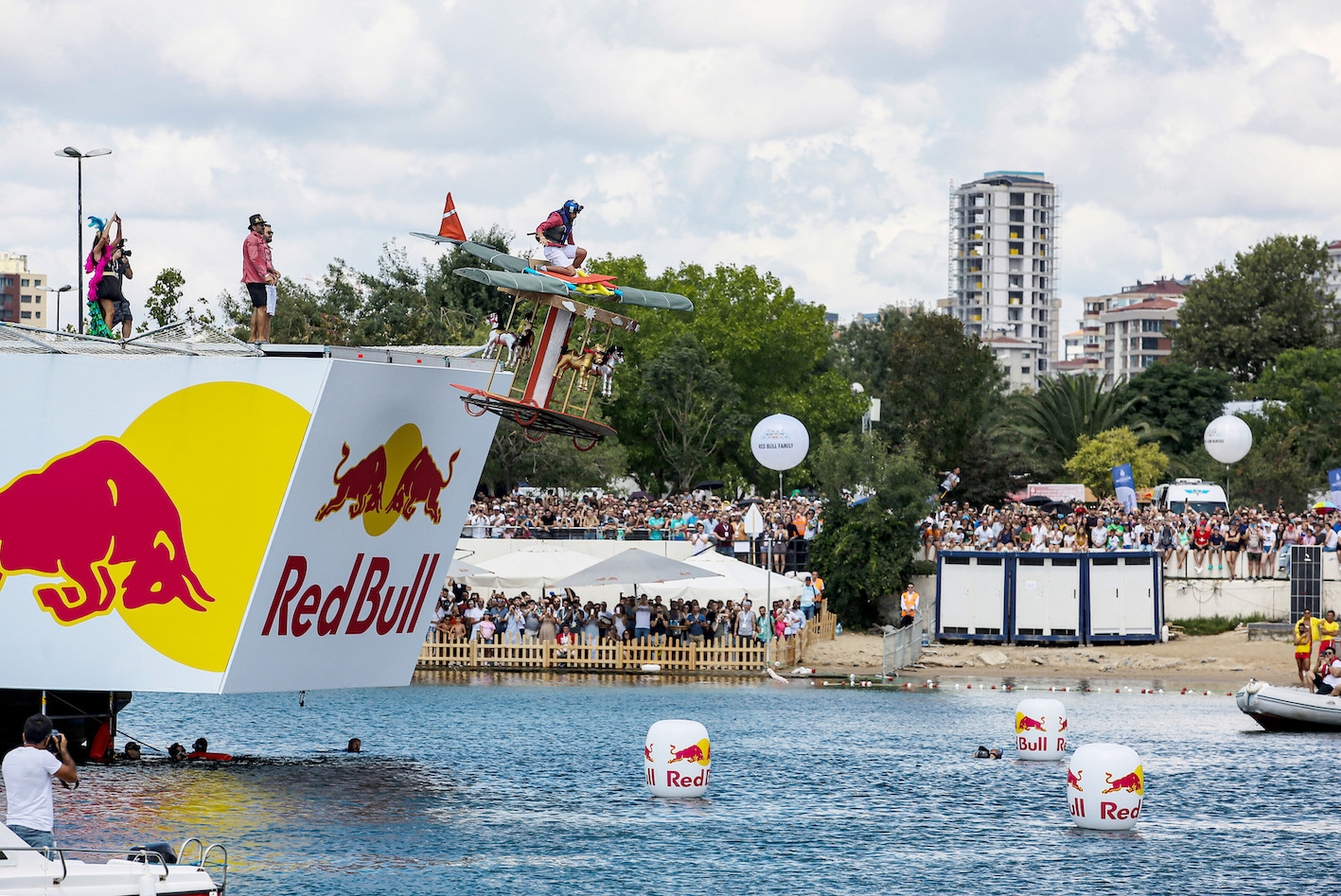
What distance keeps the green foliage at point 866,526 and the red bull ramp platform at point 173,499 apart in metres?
24.5

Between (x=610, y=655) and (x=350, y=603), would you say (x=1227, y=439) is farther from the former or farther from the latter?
(x=350, y=603)

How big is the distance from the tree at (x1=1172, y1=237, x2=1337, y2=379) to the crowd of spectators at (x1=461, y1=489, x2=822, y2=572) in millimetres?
68261

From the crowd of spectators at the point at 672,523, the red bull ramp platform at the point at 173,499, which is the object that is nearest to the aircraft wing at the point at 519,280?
the red bull ramp platform at the point at 173,499

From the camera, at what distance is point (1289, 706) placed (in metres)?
33.1

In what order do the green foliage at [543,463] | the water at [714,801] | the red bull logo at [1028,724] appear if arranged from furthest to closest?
the green foliage at [543,463], the red bull logo at [1028,724], the water at [714,801]

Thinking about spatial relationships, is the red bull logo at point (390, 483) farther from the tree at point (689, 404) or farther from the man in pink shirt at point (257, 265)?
the tree at point (689, 404)

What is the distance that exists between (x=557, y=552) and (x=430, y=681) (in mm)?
5190

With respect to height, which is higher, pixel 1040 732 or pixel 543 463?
pixel 543 463

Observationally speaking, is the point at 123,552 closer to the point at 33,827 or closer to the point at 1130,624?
the point at 33,827

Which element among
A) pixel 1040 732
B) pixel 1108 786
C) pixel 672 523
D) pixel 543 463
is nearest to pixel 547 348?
pixel 1108 786

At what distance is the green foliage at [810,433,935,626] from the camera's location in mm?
46812

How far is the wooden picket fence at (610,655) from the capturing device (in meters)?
43.6

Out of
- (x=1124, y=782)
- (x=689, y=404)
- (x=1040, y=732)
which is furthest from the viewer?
(x=689, y=404)

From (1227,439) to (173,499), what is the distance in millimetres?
41991
